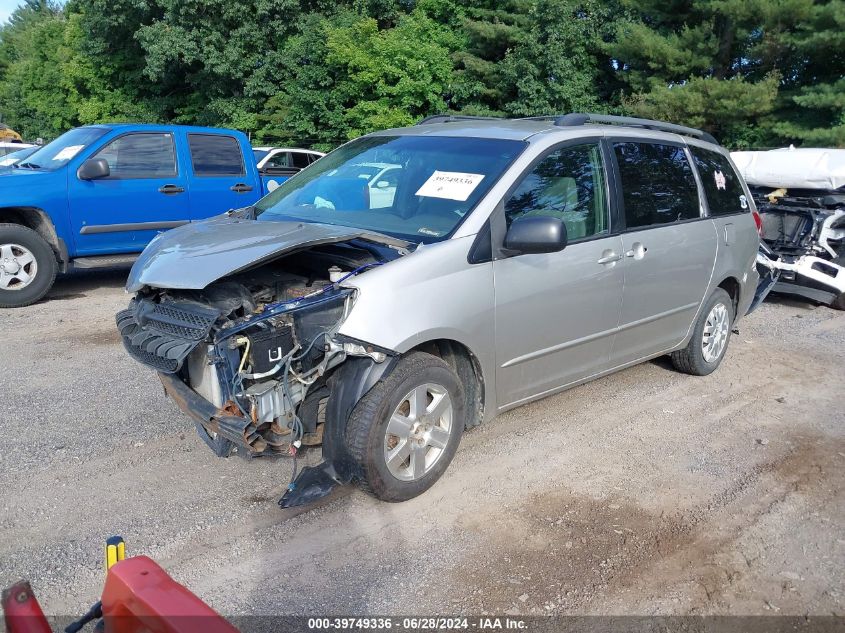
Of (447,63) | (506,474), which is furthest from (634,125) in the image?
(447,63)

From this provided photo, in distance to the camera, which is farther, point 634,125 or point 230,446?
point 634,125

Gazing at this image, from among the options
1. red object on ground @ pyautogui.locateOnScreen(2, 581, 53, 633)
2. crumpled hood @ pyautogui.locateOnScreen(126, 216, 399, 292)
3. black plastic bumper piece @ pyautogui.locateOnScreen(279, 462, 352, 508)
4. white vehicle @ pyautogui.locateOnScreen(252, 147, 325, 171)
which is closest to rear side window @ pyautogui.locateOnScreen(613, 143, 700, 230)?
crumpled hood @ pyautogui.locateOnScreen(126, 216, 399, 292)

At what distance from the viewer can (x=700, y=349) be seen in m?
5.75

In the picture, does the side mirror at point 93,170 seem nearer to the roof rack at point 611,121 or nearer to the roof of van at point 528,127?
the roof of van at point 528,127

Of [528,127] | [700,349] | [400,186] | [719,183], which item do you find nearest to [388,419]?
[400,186]

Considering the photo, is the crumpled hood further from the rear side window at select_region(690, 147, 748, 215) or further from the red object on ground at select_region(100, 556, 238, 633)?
the rear side window at select_region(690, 147, 748, 215)

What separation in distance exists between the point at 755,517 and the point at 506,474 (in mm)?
1315

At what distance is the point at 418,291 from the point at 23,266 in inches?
224

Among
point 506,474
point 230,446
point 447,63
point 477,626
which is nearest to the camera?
point 477,626

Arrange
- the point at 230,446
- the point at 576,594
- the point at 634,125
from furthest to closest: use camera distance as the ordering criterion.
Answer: the point at 634,125, the point at 230,446, the point at 576,594

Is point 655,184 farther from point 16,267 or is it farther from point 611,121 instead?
point 16,267

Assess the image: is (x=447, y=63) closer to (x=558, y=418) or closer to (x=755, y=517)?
(x=558, y=418)

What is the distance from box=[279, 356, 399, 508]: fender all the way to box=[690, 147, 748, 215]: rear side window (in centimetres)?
338

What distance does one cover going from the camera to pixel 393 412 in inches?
137
